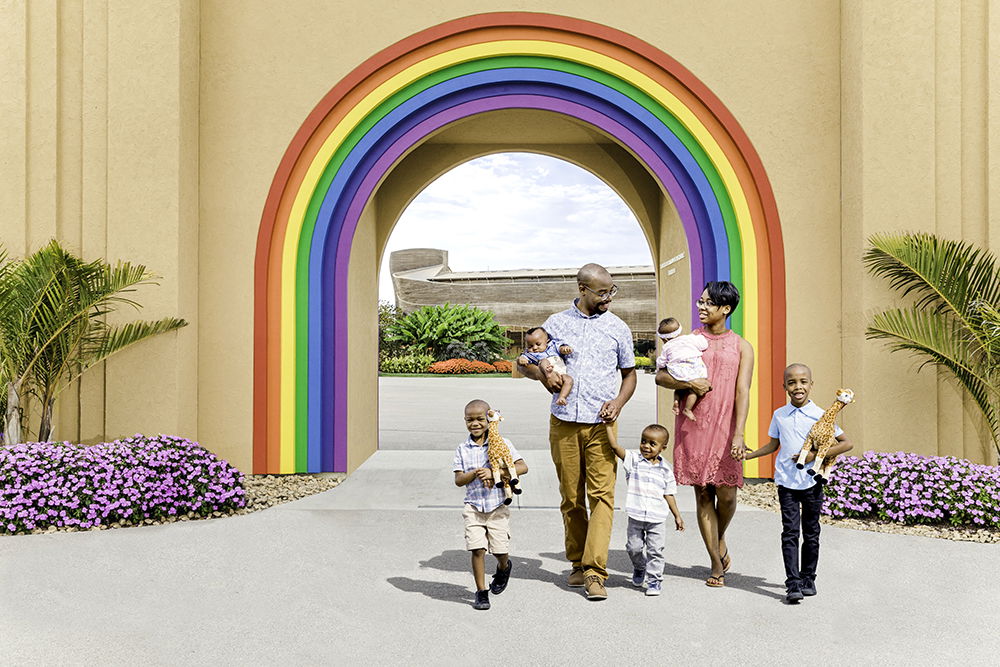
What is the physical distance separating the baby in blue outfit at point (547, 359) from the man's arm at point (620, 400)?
0.74 feet

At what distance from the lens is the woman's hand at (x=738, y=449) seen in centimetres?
409

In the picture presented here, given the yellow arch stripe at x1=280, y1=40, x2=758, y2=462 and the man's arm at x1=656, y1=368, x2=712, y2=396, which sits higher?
the yellow arch stripe at x1=280, y1=40, x2=758, y2=462

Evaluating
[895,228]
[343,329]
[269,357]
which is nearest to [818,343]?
[895,228]

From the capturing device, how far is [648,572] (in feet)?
13.5

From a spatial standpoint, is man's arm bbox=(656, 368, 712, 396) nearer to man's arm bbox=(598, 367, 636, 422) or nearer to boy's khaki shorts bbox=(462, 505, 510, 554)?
man's arm bbox=(598, 367, 636, 422)

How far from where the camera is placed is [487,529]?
13.1 ft

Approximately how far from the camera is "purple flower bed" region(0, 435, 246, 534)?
5.47 meters

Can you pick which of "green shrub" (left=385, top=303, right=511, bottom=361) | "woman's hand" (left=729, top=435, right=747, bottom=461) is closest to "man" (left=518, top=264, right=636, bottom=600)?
"woman's hand" (left=729, top=435, right=747, bottom=461)

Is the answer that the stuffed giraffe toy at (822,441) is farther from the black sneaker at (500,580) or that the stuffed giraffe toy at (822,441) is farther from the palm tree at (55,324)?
the palm tree at (55,324)

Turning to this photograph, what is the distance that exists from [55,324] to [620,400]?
4.88 metres

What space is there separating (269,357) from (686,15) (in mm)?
5266

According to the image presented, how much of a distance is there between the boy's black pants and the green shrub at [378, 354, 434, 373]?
911 inches

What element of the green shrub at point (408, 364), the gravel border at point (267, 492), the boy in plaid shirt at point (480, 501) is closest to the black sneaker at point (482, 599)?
the boy in plaid shirt at point (480, 501)

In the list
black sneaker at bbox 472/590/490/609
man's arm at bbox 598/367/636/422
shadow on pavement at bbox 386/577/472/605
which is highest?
man's arm at bbox 598/367/636/422
